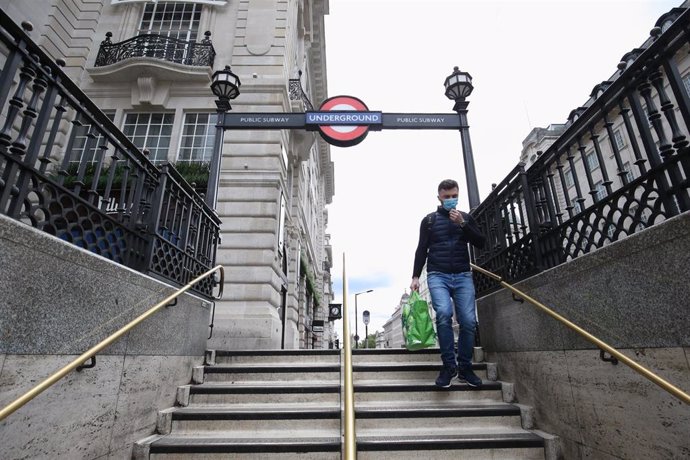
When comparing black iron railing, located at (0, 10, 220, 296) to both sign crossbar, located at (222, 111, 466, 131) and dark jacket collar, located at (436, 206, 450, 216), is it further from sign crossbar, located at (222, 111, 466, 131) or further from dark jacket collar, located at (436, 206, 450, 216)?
dark jacket collar, located at (436, 206, 450, 216)

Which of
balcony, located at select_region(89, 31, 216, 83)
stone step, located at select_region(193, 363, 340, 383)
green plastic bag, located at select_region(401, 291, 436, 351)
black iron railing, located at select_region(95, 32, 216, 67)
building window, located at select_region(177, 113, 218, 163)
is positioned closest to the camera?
stone step, located at select_region(193, 363, 340, 383)

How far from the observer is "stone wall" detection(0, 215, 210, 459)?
220cm

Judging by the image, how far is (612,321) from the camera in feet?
8.82

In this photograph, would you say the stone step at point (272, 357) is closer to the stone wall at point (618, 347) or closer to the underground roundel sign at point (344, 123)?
the stone wall at point (618, 347)

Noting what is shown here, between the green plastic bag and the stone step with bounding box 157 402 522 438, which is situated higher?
the green plastic bag

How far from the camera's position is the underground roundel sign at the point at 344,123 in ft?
25.0

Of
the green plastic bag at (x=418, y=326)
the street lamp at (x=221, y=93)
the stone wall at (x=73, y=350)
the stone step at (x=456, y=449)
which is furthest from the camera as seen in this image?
the street lamp at (x=221, y=93)

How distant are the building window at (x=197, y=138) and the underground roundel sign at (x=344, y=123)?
15.3ft

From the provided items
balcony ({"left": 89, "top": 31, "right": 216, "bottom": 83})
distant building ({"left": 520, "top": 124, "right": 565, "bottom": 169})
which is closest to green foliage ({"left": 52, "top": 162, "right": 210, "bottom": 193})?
balcony ({"left": 89, "top": 31, "right": 216, "bottom": 83})

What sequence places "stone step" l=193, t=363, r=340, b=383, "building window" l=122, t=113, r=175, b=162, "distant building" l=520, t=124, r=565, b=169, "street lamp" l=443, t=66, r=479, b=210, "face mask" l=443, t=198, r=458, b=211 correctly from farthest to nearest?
"distant building" l=520, t=124, r=565, b=169
"building window" l=122, t=113, r=175, b=162
"street lamp" l=443, t=66, r=479, b=210
"stone step" l=193, t=363, r=340, b=383
"face mask" l=443, t=198, r=458, b=211

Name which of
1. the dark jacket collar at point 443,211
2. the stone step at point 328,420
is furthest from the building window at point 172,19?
the stone step at point 328,420

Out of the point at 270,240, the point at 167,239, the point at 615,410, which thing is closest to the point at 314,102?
the point at 270,240

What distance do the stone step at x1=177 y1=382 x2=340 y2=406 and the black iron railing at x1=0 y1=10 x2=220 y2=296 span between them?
1363mm

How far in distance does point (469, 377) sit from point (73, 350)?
3718 mm
